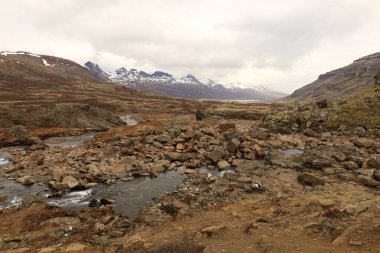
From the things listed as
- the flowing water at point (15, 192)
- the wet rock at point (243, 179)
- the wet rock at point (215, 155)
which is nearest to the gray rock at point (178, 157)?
the wet rock at point (215, 155)

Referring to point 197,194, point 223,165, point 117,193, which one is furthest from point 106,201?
point 223,165

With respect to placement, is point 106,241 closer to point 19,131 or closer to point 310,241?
point 310,241

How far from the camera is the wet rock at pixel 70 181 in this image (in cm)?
3179

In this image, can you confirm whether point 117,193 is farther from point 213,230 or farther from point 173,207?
point 213,230

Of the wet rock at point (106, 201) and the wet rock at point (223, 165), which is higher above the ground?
the wet rock at point (223, 165)

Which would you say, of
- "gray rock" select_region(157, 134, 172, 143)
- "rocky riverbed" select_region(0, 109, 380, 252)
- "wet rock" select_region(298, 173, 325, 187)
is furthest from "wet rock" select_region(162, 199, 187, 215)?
"gray rock" select_region(157, 134, 172, 143)

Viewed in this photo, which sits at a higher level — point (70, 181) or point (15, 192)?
point (70, 181)

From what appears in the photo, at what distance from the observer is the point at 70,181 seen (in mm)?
32281

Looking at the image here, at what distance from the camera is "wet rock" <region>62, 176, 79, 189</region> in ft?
104

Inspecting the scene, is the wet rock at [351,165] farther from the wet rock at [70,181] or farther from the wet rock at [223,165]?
the wet rock at [70,181]

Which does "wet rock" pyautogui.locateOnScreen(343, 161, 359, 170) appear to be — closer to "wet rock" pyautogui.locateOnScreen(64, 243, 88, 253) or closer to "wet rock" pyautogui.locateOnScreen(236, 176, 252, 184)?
"wet rock" pyautogui.locateOnScreen(236, 176, 252, 184)

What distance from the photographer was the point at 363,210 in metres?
20.8

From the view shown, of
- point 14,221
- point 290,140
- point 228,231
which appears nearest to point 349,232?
point 228,231

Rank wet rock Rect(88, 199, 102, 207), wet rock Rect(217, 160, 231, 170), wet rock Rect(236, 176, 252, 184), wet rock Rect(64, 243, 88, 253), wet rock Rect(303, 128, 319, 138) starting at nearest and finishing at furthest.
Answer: wet rock Rect(64, 243, 88, 253)
wet rock Rect(88, 199, 102, 207)
wet rock Rect(236, 176, 252, 184)
wet rock Rect(217, 160, 231, 170)
wet rock Rect(303, 128, 319, 138)
